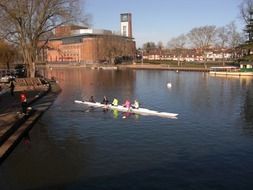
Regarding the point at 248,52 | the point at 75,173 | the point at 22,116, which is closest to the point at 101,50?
the point at 248,52

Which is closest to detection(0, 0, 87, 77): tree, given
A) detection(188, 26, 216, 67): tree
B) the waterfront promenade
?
the waterfront promenade

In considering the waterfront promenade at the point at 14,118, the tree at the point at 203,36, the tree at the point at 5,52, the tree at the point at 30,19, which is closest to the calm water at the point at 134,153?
the waterfront promenade at the point at 14,118

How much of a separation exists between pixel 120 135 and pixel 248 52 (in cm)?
8028

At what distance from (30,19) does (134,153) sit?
43.2 metres

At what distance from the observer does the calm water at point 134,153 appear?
1756cm

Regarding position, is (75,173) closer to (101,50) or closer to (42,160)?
(42,160)

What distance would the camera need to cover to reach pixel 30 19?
2270 inches

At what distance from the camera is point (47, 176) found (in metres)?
18.2

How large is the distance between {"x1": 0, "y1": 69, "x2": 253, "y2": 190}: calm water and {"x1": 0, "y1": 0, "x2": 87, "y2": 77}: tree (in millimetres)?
25449

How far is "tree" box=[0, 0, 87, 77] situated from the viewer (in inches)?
2152

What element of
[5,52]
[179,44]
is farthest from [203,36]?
[5,52]

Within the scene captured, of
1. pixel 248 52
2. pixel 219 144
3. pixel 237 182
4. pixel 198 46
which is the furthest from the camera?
pixel 198 46

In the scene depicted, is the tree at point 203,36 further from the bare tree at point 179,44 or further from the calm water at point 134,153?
the calm water at point 134,153

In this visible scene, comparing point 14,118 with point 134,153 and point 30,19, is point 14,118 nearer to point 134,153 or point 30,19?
point 134,153
